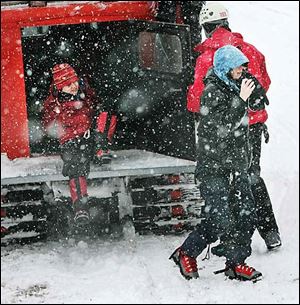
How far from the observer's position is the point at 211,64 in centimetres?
609

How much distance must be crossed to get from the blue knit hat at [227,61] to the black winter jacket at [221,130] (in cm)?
5

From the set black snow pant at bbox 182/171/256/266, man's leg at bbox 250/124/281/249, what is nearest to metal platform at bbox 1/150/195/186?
man's leg at bbox 250/124/281/249

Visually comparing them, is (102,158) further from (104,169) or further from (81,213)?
(81,213)

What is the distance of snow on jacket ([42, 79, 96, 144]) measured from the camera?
22.3 ft

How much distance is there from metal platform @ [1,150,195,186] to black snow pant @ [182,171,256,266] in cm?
90

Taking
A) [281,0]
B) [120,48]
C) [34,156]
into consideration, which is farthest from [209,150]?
[281,0]

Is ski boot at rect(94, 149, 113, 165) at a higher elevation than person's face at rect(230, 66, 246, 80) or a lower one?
lower

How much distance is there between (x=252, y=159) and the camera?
628 cm

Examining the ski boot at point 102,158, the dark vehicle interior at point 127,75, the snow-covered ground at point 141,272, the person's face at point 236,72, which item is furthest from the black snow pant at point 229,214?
the ski boot at point 102,158

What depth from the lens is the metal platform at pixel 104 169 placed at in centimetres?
662

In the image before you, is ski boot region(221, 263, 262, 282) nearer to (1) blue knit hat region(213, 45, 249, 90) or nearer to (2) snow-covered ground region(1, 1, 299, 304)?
(2) snow-covered ground region(1, 1, 299, 304)

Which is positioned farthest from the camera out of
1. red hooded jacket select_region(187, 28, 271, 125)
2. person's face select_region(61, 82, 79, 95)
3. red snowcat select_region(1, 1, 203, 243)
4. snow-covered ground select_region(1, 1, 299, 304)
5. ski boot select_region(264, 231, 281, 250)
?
person's face select_region(61, 82, 79, 95)

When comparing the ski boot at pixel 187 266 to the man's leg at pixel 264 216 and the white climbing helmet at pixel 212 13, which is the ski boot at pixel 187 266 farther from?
the white climbing helmet at pixel 212 13

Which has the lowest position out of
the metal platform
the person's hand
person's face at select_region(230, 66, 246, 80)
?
the metal platform
